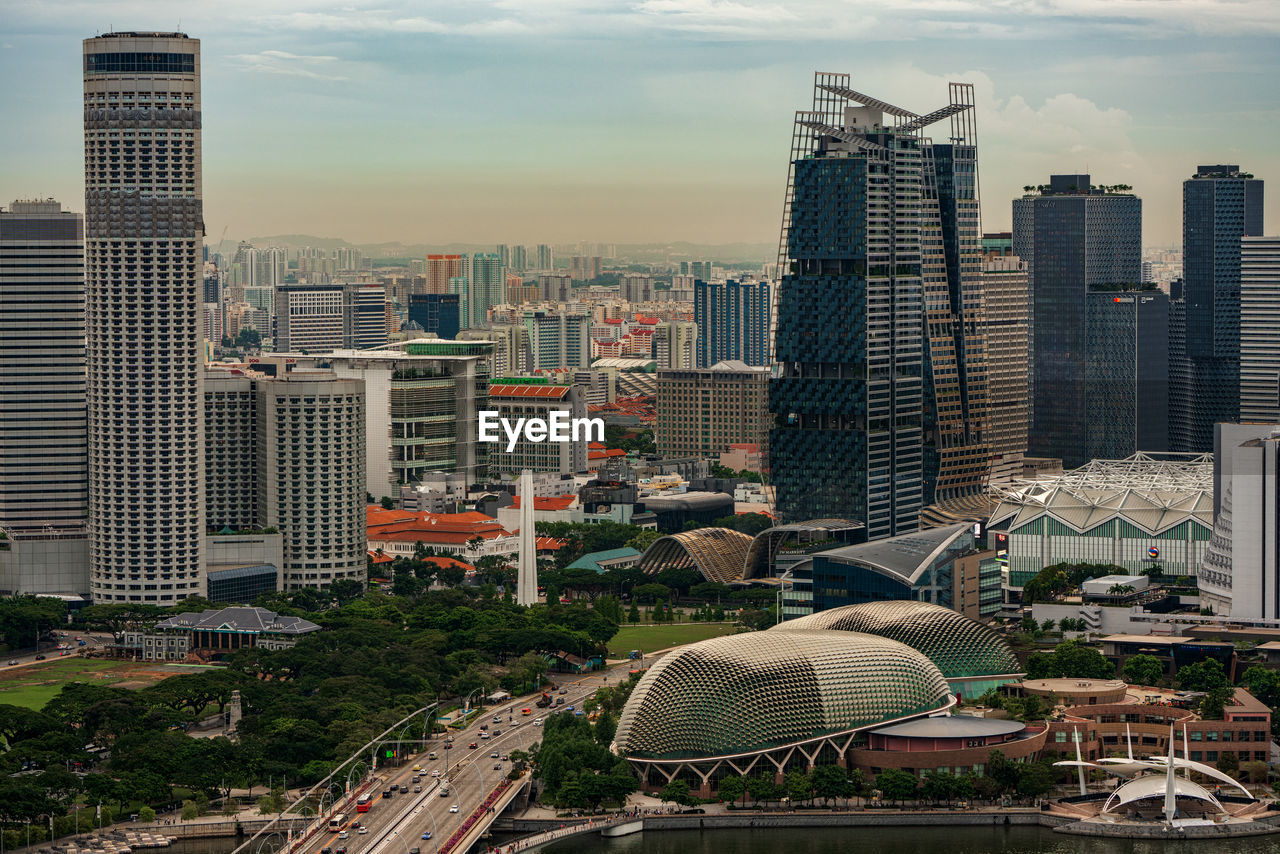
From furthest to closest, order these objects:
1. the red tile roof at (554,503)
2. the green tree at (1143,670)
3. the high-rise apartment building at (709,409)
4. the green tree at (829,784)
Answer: the high-rise apartment building at (709,409) → the red tile roof at (554,503) → the green tree at (1143,670) → the green tree at (829,784)

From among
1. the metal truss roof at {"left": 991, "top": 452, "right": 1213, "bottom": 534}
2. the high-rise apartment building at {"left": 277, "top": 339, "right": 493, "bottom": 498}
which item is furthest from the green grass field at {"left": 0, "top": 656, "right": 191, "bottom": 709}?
the high-rise apartment building at {"left": 277, "top": 339, "right": 493, "bottom": 498}

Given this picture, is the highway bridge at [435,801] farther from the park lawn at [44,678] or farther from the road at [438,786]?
the park lawn at [44,678]

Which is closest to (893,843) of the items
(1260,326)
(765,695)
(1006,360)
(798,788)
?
(798,788)

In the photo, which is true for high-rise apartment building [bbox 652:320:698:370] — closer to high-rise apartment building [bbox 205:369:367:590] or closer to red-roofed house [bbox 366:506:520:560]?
red-roofed house [bbox 366:506:520:560]

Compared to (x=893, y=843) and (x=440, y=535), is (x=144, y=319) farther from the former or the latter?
(x=893, y=843)

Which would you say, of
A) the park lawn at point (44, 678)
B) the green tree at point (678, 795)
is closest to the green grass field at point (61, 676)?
the park lawn at point (44, 678)

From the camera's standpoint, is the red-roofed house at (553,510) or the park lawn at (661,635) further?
the red-roofed house at (553,510)

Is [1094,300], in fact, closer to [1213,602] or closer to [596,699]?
[1213,602]
